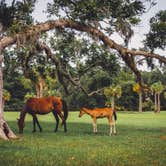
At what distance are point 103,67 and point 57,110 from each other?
13.5 ft

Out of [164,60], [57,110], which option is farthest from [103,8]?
[57,110]

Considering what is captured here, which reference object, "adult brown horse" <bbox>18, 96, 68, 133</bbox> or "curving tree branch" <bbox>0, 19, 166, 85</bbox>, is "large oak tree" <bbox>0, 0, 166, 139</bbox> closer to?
"curving tree branch" <bbox>0, 19, 166, 85</bbox>

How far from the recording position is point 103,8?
21.6m

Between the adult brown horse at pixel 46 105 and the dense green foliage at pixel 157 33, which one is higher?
the dense green foliage at pixel 157 33

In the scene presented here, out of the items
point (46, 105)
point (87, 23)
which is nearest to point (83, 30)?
point (87, 23)

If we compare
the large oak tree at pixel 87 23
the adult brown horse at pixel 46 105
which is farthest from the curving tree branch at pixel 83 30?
the adult brown horse at pixel 46 105

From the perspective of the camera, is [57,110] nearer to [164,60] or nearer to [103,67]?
[103,67]

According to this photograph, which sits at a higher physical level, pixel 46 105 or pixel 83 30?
pixel 83 30

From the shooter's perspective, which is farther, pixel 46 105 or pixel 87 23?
pixel 46 105

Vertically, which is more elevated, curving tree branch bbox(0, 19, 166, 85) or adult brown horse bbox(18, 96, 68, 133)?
curving tree branch bbox(0, 19, 166, 85)

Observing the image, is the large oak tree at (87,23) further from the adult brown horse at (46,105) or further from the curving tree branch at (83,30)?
the adult brown horse at (46,105)

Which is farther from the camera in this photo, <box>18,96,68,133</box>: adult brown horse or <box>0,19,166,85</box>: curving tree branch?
<box>18,96,68,133</box>: adult brown horse

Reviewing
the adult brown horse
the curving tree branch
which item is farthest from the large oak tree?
the adult brown horse

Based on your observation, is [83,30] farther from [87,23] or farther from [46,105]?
[46,105]
